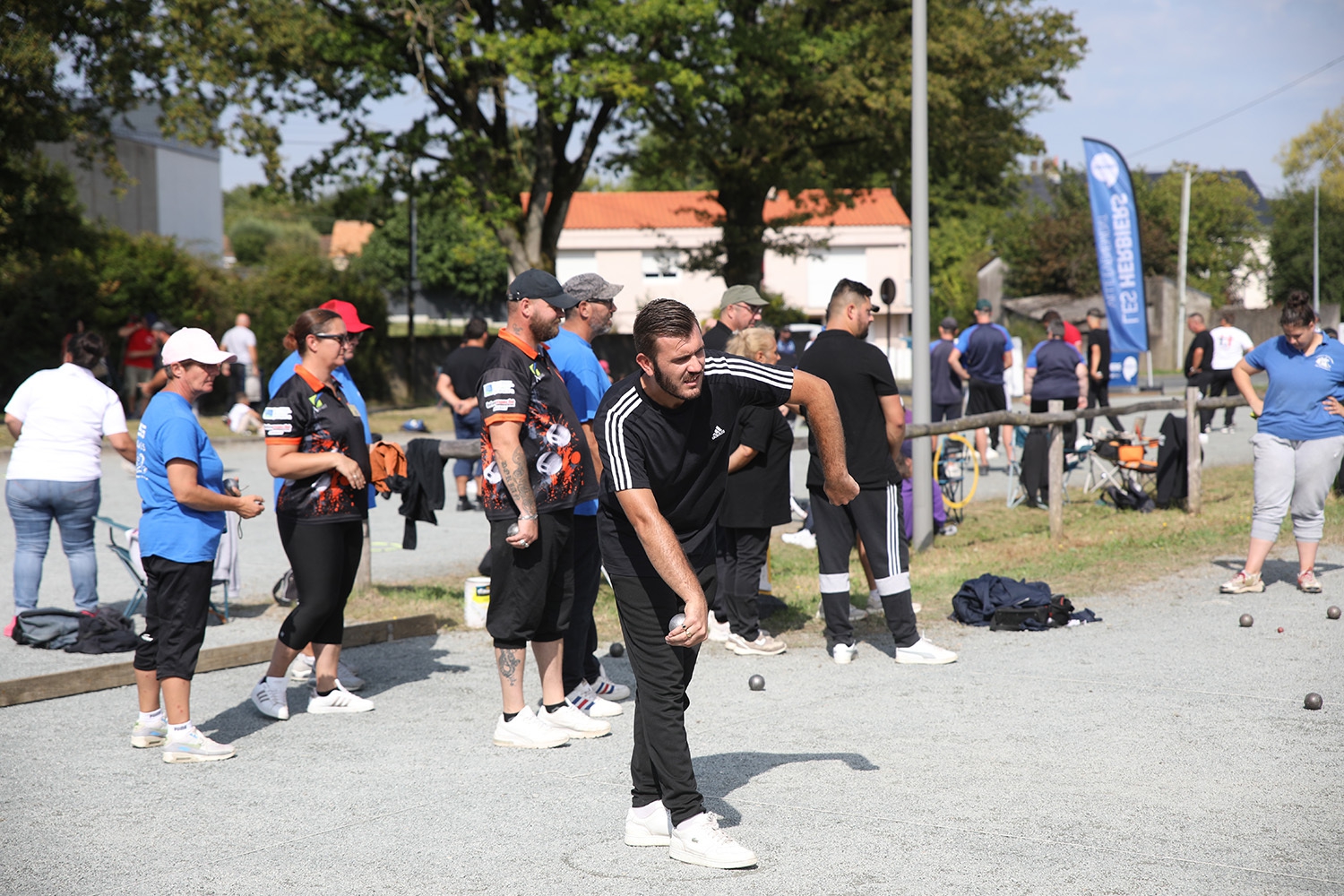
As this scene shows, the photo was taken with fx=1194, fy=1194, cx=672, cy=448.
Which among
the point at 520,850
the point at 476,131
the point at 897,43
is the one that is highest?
the point at 897,43

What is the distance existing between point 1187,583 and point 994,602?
203 cm

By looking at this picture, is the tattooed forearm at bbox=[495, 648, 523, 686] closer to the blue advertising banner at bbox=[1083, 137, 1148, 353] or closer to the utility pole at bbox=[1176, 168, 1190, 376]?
the blue advertising banner at bbox=[1083, 137, 1148, 353]

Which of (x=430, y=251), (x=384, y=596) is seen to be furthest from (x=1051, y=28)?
(x=430, y=251)

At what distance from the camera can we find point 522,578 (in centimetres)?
542

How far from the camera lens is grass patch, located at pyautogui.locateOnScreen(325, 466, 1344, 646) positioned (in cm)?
829

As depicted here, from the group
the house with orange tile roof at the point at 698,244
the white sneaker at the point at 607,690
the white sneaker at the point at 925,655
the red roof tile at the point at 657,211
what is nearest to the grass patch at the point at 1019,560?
the white sneaker at the point at 925,655

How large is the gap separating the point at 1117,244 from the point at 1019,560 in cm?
1505

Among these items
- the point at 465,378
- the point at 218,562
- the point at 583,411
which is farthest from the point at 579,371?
the point at 465,378

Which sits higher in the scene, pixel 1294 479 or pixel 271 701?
pixel 1294 479

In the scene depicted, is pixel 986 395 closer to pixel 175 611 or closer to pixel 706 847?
pixel 175 611

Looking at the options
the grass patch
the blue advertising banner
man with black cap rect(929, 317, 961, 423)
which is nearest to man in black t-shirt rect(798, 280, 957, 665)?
the grass patch

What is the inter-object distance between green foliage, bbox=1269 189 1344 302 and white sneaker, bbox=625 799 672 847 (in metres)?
61.1

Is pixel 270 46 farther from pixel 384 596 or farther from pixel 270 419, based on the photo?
pixel 270 419

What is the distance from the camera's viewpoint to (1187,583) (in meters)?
8.88
